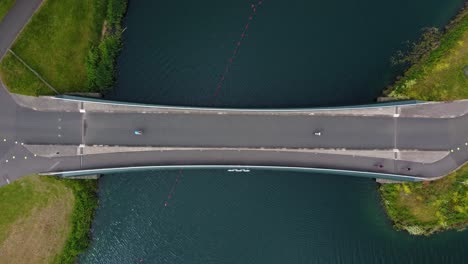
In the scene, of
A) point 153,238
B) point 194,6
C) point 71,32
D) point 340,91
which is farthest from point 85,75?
point 340,91

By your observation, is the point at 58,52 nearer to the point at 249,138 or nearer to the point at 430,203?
the point at 249,138

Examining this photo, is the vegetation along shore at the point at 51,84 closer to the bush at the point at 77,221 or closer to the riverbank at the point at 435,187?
the bush at the point at 77,221

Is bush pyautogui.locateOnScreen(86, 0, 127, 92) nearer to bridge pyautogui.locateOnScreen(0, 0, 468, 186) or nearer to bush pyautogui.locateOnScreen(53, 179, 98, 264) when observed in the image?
bridge pyautogui.locateOnScreen(0, 0, 468, 186)

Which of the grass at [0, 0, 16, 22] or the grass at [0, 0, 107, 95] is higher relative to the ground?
the grass at [0, 0, 16, 22]

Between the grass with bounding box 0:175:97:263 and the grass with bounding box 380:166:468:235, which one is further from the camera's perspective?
the grass with bounding box 0:175:97:263

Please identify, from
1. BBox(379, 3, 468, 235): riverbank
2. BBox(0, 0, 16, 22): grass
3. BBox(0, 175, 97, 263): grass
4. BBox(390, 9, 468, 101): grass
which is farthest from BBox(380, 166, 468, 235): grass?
BBox(0, 0, 16, 22): grass

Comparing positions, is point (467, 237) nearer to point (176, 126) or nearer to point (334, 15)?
point (334, 15)

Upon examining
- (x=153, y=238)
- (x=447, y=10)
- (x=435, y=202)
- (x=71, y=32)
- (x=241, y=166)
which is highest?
(x=447, y=10)

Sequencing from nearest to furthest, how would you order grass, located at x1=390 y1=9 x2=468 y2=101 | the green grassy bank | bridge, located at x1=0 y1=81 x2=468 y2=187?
bridge, located at x1=0 y1=81 x2=468 y2=187 → grass, located at x1=390 y1=9 x2=468 y2=101 → the green grassy bank
